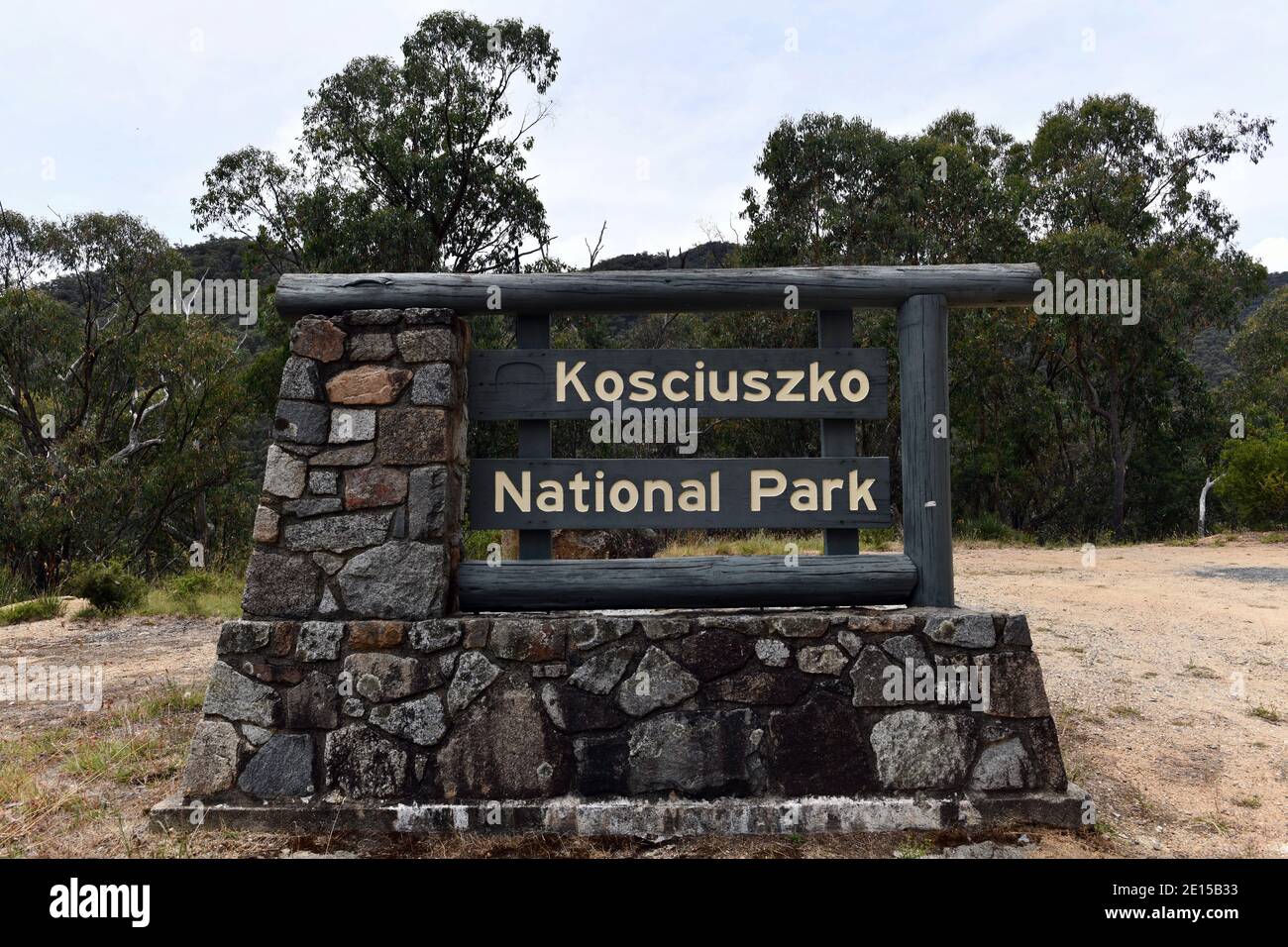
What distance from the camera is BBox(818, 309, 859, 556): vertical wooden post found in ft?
13.4

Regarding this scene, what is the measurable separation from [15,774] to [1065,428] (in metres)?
26.3

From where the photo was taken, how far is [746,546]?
11.7 meters

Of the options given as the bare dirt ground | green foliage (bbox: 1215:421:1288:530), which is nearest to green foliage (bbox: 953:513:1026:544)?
green foliage (bbox: 1215:421:1288:530)

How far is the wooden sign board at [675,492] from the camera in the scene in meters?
4.00

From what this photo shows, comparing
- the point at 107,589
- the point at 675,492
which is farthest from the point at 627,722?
the point at 107,589

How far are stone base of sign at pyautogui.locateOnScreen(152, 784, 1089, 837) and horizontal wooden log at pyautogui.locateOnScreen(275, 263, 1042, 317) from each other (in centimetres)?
226

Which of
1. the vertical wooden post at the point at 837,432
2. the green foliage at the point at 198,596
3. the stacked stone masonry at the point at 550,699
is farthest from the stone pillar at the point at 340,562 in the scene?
the green foliage at the point at 198,596

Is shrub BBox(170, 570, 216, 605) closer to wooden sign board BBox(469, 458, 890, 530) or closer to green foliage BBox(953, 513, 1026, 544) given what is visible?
wooden sign board BBox(469, 458, 890, 530)

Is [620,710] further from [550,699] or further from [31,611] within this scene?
[31,611]

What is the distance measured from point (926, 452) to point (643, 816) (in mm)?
2119

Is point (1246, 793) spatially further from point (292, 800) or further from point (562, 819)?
point (292, 800)

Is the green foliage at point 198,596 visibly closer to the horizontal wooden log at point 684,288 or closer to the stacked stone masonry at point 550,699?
the stacked stone masonry at point 550,699

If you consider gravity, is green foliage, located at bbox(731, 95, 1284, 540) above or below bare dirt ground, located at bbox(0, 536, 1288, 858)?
above

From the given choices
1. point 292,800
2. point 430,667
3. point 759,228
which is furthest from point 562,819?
point 759,228
